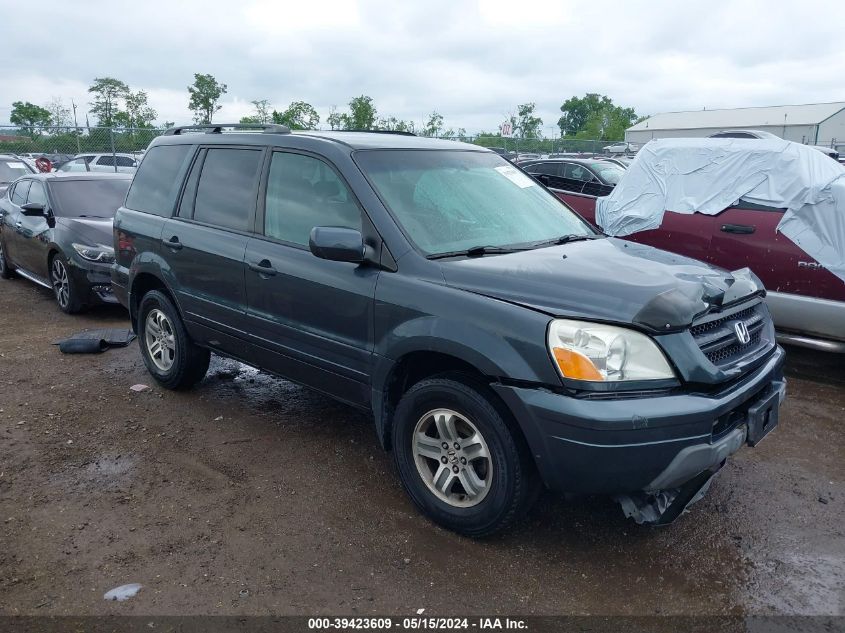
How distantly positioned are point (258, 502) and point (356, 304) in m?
1.19

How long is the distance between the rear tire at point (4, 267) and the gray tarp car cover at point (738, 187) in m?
8.08

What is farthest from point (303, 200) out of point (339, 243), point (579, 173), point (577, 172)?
point (577, 172)

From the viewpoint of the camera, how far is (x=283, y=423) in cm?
482

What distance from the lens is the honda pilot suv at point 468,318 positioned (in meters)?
2.87

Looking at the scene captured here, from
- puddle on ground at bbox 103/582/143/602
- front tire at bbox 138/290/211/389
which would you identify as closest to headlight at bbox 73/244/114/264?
front tire at bbox 138/290/211/389

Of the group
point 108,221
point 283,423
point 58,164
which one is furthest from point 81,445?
point 58,164

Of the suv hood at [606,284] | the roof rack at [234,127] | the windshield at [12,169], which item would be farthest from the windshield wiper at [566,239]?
the windshield at [12,169]

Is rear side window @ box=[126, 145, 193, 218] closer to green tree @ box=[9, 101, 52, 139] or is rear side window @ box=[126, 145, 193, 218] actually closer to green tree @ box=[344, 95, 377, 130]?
green tree @ box=[344, 95, 377, 130]

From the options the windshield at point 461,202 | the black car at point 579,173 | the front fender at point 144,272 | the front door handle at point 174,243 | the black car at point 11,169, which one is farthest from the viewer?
the black car at point 11,169

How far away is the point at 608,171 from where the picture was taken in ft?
39.5

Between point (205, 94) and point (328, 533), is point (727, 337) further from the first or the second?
point (205, 94)

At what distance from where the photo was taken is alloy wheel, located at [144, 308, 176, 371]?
17.3 feet

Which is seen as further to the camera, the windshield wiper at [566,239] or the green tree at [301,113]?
the green tree at [301,113]

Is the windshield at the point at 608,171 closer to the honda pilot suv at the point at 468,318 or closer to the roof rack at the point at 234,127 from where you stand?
the honda pilot suv at the point at 468,318
